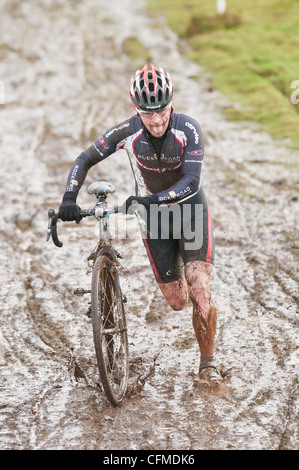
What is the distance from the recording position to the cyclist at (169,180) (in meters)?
5.29

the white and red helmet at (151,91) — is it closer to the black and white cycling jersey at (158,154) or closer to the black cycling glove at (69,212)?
the black and white cycling jersey at (158,154)

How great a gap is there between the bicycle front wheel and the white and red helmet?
120 cm

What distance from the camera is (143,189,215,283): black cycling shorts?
5.59 meters

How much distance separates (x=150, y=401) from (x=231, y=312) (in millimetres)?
2021

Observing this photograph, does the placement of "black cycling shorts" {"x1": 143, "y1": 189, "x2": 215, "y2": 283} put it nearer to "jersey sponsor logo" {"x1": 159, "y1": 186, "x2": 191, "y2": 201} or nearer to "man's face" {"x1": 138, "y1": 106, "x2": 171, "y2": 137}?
"jersey sponsor logo" {"x1": 159, "y1": 186, "x2": 191, "y2": 201}

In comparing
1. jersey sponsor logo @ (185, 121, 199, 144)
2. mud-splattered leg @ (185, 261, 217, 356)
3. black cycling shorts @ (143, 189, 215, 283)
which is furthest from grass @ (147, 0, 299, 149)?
mud-splattered leg @ (185, 261, 217, 356)

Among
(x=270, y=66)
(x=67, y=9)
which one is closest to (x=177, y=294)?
(x=270, y=66)

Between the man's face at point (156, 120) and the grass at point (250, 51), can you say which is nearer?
the man's face at point (156, 120)

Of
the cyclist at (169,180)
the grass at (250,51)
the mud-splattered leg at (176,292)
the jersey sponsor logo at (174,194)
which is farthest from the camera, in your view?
the grass at (250,51)

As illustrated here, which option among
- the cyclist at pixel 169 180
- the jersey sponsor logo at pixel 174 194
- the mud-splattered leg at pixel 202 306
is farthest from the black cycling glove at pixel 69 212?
the mud-splattered leg at pixel 202 306

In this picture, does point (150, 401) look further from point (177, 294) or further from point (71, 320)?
point (71, 320)

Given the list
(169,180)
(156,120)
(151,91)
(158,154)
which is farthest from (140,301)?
(151,91)

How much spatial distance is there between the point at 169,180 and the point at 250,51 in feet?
45.0

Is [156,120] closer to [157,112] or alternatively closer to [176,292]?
[157,112]
